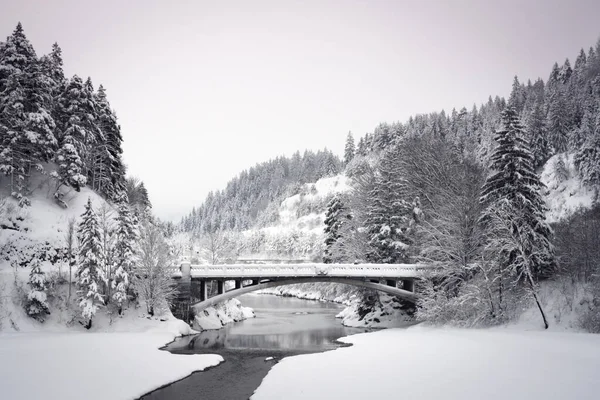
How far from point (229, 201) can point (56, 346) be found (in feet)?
559

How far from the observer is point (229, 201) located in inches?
7495

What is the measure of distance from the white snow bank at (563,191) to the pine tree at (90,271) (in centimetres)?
5099

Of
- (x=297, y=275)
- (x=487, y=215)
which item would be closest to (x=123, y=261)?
(x=297, y=275)

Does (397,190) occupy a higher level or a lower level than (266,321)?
higher

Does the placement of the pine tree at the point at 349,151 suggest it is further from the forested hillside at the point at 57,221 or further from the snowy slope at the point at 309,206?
the forested hillside at the point at 57,221

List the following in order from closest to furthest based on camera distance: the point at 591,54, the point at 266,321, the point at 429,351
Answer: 1. the point at 429,351
2. the point at 266,321
3. the point at 591,54

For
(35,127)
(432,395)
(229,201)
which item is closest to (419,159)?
(432,395)

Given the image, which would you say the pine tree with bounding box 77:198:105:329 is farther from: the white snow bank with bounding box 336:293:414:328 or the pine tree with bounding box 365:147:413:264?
the pine tree with bounding box 365:147:413:264

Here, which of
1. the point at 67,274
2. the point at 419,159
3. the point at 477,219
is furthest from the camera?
the point at 419,159

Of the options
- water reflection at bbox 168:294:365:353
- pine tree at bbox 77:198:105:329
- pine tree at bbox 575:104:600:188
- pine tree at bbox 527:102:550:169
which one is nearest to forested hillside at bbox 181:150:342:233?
pine tree at bbox 527:102:550:169

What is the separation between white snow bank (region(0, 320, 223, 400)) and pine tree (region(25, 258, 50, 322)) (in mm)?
3239

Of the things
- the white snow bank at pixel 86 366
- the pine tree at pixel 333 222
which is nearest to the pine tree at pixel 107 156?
the pine tree at pixel 333 222

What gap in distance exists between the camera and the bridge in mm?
34812

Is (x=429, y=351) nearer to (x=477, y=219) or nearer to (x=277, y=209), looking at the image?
(x=477, y=219)
